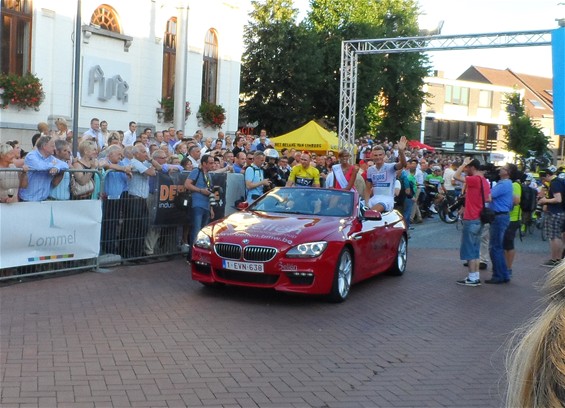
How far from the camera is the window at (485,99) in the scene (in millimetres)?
85750

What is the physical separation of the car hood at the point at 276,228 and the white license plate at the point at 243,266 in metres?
0.27

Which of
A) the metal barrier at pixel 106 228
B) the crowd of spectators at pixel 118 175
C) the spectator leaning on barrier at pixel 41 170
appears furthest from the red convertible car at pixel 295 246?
the spectator leaning on barrier at pixel 41 170

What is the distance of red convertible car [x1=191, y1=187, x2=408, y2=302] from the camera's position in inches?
359

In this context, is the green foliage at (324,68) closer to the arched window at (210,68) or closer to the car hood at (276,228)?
the arched window at (210,68)

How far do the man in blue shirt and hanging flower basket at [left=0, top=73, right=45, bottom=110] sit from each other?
12379 mm

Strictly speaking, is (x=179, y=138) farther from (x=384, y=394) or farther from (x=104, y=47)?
(x=384, y=394)

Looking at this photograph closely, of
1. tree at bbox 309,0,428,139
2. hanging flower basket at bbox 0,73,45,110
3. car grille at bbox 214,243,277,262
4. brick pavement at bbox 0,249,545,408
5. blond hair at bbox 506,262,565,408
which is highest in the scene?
tree at bbox 309,0,428,139

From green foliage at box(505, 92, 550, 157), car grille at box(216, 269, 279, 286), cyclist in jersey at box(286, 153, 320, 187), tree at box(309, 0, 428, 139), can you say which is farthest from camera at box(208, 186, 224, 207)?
green foliage at box(505, 92, 550, 157)

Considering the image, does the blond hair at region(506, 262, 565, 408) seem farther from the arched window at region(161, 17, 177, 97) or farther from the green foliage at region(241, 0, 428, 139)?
the green foliage at region(241, 0, 428, 139)

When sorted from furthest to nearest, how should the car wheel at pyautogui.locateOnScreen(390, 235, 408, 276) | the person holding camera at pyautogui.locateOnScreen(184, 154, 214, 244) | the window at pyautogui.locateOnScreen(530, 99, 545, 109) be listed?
the window at pyautogui.locateOnScreen(530, 99, 545, 109)
the person holding camera at pyautogui.locateOnScreen(184, 154, 214, 244)
the car wheel at pyautogui.locateOnScreen(390, 235, 408, 276)

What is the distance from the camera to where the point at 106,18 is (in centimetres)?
2198

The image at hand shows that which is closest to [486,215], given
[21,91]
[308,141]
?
[21,91]

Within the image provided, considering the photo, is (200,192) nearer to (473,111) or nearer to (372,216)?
(372,216)

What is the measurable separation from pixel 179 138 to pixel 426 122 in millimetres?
63819
